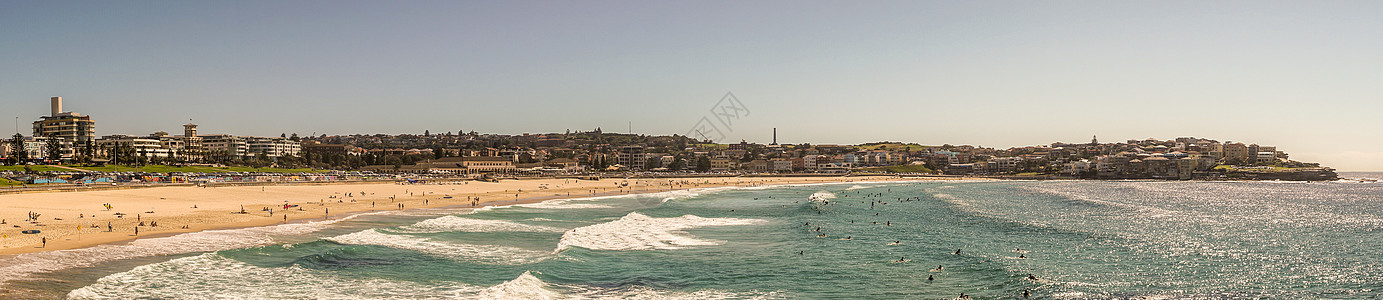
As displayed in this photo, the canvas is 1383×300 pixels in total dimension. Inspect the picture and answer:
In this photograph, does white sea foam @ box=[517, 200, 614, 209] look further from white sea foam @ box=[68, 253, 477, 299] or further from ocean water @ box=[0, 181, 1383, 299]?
white sea foam @ box=[68, 253, 477, 299]

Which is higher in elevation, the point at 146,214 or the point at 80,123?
the point at 80,123

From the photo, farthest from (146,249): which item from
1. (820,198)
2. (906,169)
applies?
(906,169)

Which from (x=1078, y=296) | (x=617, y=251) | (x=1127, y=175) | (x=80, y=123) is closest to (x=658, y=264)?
(x=617, y=251)

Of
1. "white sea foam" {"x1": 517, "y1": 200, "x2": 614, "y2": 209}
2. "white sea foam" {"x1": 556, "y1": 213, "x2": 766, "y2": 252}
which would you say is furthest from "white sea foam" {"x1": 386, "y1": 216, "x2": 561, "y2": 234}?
"white sea foam" {"x1": 517, "y1": 200, "x2": 614, "y2": 209}

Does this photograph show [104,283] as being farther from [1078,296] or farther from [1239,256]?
[1239,256]

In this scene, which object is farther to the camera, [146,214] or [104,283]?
[146,214]
